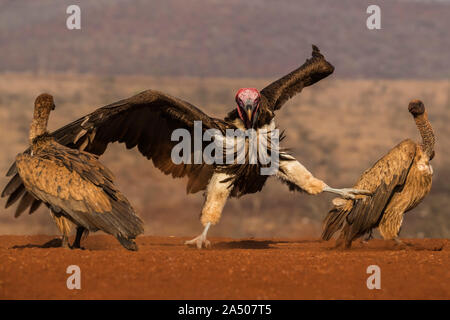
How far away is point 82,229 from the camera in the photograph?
32.7 ft

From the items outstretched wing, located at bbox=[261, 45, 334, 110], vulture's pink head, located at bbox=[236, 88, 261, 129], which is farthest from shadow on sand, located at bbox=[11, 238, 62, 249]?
outstretched wing, located at bbox=[261, 45, 334, 110]

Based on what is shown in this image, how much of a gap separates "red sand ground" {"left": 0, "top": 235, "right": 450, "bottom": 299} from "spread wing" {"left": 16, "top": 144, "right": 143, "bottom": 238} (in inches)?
17.6

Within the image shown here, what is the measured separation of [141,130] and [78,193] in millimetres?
2396

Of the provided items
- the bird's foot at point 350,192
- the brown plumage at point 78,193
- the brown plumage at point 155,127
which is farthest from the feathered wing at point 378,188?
the brown plumage at point 78,193

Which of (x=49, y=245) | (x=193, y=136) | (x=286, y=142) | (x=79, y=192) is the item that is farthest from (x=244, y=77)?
(x=79, y=192)

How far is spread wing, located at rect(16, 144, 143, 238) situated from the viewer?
949cm

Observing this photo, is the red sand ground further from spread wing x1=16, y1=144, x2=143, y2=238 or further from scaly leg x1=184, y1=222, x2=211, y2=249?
scaly leg x1=184, y1=222, x2=211, y2=249

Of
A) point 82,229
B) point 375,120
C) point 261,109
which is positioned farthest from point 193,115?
point 375,120

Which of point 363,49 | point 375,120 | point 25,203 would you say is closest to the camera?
point 25,203

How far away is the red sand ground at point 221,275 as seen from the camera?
23.6ft

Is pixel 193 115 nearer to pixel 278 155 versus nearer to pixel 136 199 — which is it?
pixel 278 155

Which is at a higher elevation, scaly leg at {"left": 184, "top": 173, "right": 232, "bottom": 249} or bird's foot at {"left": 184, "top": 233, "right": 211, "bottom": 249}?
scaly leg at {"left": 184, "top": 173, "right": 232, "bottom": 249}

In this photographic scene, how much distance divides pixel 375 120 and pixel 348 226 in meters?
27.5

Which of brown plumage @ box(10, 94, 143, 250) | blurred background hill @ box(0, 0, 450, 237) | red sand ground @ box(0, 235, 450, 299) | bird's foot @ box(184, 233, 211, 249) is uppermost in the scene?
blurred background hill @ box(0, 0, 450, 237)
